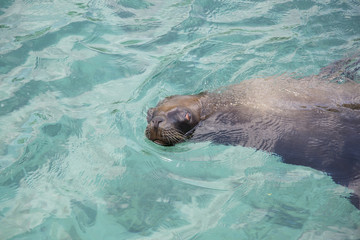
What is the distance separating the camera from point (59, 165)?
412cm

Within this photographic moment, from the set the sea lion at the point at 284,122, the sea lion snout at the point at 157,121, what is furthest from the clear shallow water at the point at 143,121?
the sea lion snout at the point at 157,121

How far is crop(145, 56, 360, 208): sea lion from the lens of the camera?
3.86m

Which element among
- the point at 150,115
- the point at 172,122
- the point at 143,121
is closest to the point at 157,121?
the point at 172,122

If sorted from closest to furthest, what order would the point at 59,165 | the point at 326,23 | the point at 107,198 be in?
the point at 107,198, the point at 59,165, the point at 326,23

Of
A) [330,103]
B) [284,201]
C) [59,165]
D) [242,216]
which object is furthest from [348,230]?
[59,165]

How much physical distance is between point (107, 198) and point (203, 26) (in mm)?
4122

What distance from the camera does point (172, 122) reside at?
4039mm

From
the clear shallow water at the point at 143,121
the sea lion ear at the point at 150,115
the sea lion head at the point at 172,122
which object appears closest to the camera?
the clear shallow water at the point at 143,121

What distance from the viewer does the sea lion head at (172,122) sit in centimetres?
398

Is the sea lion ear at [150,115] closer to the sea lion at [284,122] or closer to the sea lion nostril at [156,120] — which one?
the sea lion at [284,122]

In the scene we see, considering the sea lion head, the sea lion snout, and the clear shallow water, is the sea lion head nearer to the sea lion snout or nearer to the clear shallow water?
the sea lion snout

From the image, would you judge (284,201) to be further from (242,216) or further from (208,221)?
(208,221)

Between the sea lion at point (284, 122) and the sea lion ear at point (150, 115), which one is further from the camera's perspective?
the sea lion ear at point (150, 115)

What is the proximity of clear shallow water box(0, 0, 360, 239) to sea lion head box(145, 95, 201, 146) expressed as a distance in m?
0.21
